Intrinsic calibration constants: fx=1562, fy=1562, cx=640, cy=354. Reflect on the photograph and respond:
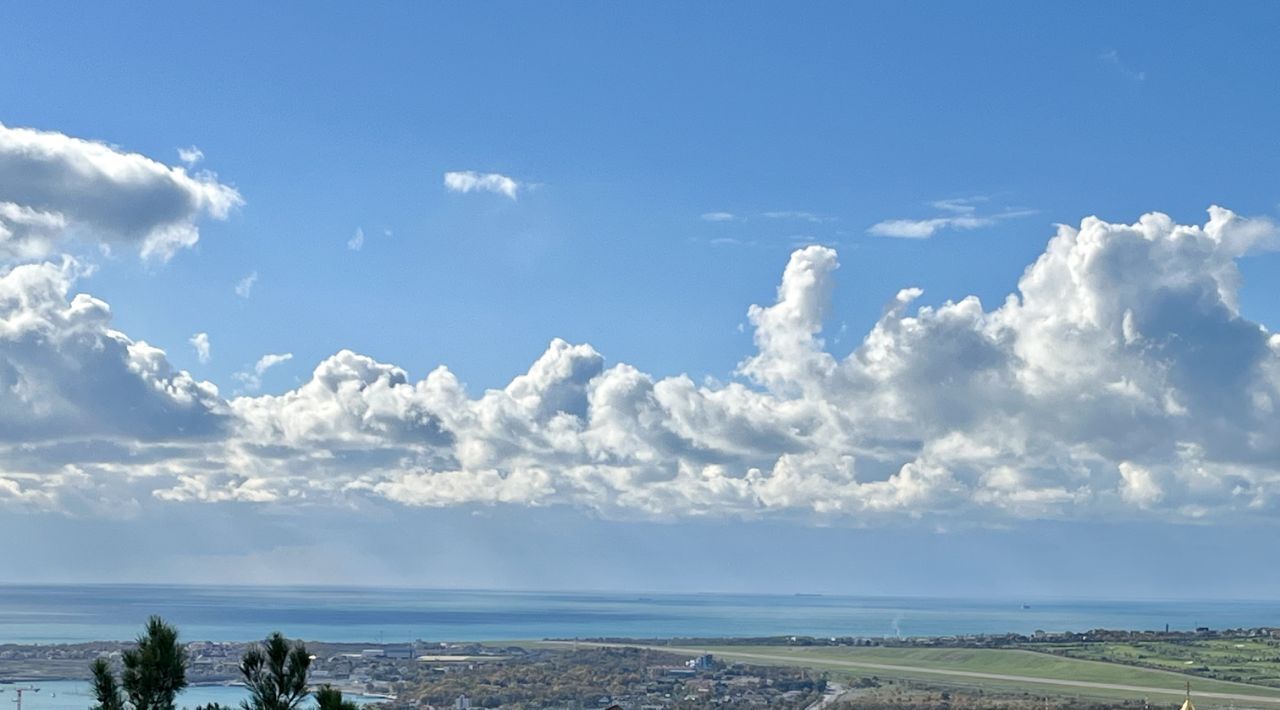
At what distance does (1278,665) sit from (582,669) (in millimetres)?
75359

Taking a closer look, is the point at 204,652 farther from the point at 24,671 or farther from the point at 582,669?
the point at 582,669

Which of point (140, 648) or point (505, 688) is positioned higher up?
point (140, 648)

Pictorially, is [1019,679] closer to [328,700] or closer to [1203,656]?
[1203,656]

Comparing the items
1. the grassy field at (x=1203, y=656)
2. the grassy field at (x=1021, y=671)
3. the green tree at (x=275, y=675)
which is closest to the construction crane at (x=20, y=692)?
the green tree at (x=275, y=675)

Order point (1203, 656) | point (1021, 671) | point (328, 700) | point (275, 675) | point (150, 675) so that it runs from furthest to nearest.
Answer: point (1203, 656) → point (1021, 671) → point (275, 675) → point (328, 700) → point (150, 675)

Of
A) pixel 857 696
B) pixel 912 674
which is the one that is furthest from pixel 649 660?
pixel 857 696

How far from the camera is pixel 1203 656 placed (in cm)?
17988

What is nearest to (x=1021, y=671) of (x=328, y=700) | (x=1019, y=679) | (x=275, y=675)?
(x=1019, y=679)

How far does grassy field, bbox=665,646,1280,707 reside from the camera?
481ft

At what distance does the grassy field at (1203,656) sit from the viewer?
161 metres

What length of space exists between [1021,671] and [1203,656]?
23.7 m

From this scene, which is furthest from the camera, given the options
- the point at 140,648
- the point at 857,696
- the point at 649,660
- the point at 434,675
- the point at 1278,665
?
the point at 649,660

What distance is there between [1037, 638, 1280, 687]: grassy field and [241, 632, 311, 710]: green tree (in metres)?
145

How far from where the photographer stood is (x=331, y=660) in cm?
17225
